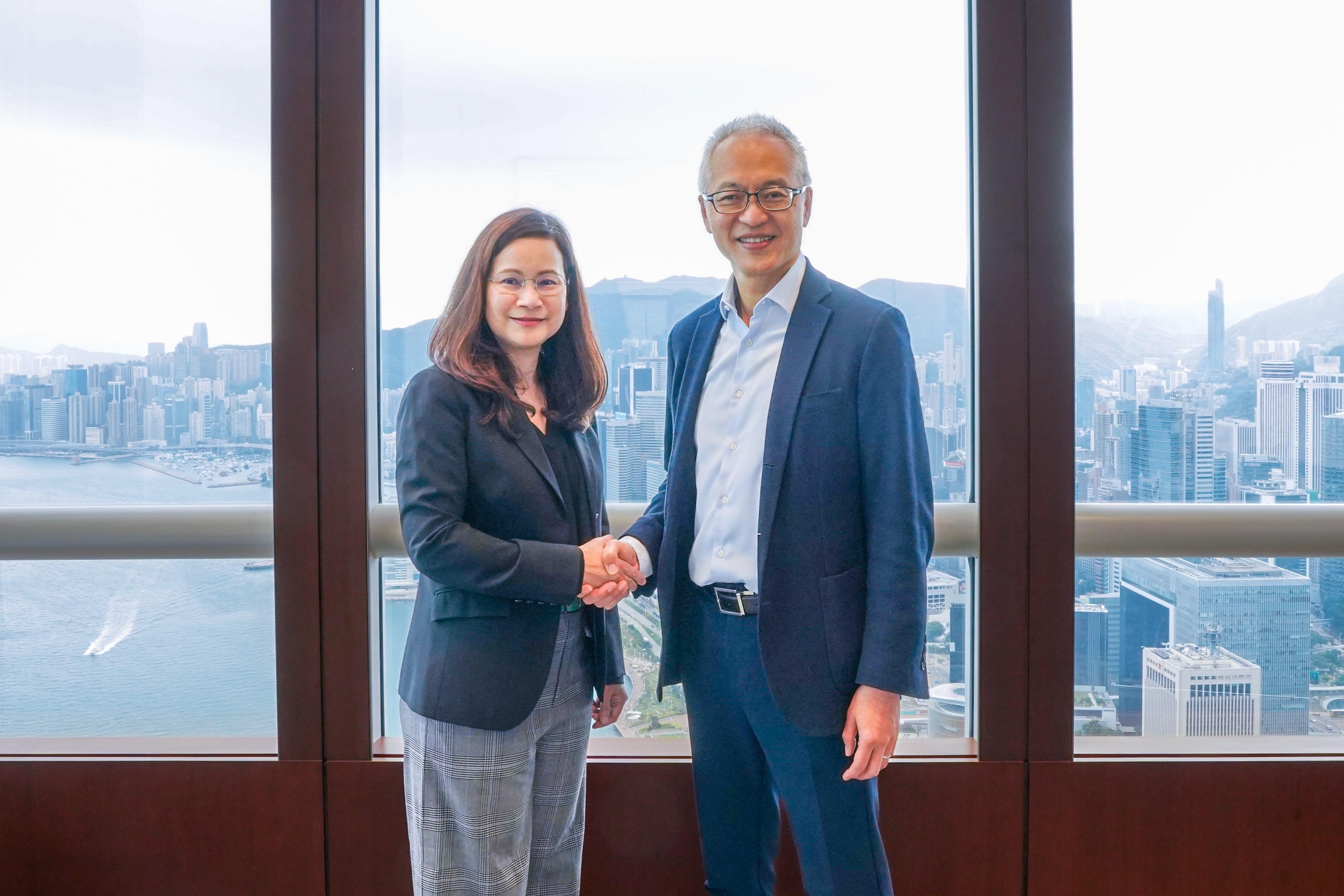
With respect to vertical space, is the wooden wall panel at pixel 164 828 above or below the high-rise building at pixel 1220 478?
below

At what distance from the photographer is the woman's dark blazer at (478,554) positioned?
1.43 m


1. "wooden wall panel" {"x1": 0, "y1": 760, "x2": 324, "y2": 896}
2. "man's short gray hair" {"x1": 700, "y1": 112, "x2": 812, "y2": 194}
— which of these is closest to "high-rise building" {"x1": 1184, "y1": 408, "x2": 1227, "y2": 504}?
"man's short gray hair" {"x1": 700, "y1": 112, "x2": 812, "y2": 194}

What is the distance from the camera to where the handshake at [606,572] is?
1476mm

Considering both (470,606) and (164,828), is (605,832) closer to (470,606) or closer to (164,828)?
(470,606)

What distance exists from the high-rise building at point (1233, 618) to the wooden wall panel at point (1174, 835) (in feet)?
0.57

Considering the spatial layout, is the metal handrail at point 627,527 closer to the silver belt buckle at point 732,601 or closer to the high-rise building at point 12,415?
the high-rise building at point 12,415

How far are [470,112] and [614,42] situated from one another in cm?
42

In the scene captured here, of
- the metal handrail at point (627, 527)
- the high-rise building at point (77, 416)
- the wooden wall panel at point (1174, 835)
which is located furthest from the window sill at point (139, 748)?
the wooden wall panel at point (1174, 835)

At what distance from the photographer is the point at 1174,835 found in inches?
78.7

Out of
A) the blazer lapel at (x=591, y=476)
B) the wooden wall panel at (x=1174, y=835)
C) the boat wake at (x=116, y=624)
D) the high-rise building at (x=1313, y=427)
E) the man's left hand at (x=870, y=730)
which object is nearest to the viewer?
the man's left hand at (x=870, y=730)

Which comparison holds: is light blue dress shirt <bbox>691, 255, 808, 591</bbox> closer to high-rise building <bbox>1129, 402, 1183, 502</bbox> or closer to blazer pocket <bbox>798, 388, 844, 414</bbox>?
blazer pocket <bbox>798, 388, 844, 414</bbox>

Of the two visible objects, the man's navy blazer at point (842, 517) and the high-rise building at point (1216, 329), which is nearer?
the man's navy blazer at point (842, 517)

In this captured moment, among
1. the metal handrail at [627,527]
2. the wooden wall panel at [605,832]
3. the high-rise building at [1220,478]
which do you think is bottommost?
the wooden wall panel at [605,832]

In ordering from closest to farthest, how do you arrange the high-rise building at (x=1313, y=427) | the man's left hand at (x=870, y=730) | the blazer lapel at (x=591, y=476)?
the man's left hand at (x=870, y=730), the blazer lapel at (x=591, y=476), the high-rise building at (x=1313, y=427)
